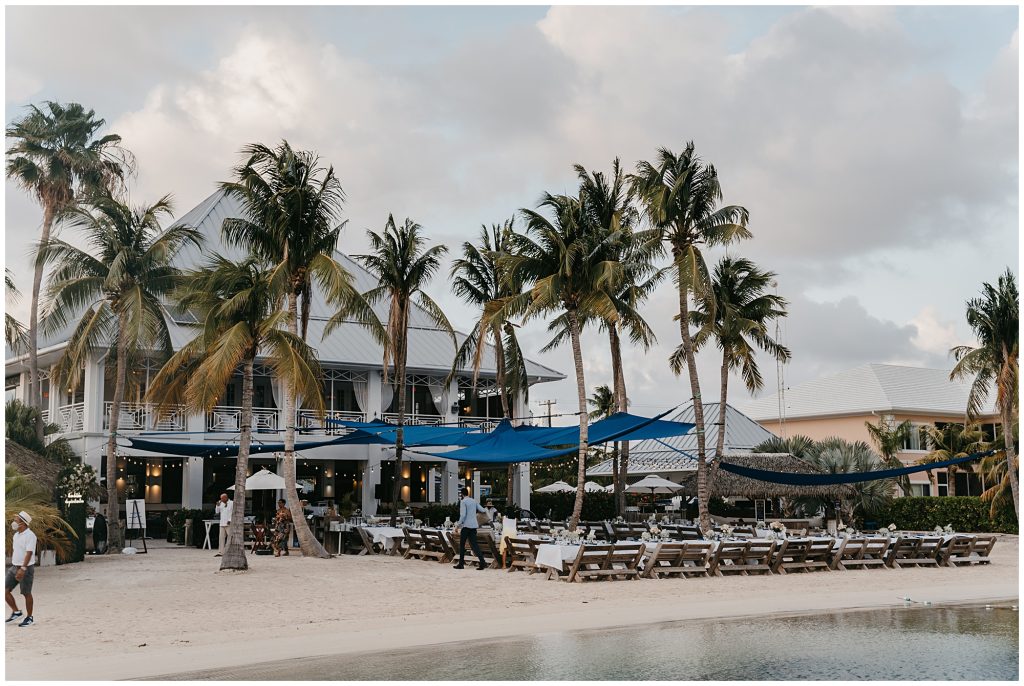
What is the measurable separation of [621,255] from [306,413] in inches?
536

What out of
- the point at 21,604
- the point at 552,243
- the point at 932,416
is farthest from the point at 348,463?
the point at 932,416

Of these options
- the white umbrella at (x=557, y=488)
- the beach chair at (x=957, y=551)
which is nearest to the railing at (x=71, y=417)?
the white umbrella at (x=557, y=488)

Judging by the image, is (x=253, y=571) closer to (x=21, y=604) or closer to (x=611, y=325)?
(x=21, y=604)

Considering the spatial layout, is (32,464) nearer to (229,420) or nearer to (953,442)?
(229,420)

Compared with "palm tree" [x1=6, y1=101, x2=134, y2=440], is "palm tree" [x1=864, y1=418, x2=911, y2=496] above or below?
below

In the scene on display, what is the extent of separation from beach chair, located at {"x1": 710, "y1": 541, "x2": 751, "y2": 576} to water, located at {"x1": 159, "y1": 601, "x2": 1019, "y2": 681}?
5558 mm

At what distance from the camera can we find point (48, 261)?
24.9 m

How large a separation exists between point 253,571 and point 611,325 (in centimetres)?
1174

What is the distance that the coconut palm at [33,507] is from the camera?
1714cm

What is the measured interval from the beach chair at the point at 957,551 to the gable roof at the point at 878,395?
78.4 ft

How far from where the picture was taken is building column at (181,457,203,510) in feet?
103

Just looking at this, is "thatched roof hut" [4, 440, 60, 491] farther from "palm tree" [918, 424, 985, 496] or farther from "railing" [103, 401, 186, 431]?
"palm tree" [918, 424, 985, 496]

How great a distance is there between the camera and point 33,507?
17.5 meters

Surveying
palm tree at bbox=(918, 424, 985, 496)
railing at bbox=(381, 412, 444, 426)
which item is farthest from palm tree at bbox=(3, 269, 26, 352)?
palm tree at bbox=(918, 424, 985, 496)
